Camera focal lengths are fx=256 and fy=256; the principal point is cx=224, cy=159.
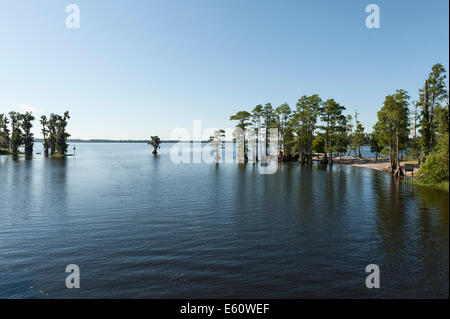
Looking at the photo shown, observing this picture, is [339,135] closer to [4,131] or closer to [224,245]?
[224,245]

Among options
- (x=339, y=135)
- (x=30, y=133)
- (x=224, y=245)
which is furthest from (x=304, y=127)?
(x=30, y=133)

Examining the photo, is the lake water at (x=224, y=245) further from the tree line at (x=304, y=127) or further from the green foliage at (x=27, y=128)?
the green foliage at (x=27, y=128)

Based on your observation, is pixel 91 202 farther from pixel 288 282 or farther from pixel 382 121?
pixel 382 121

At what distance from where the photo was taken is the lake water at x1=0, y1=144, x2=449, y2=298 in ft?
48.0

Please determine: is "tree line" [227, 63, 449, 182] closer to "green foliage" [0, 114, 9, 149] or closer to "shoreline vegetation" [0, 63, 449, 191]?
"shoreline vegetation" [0, 63, 449, 191]

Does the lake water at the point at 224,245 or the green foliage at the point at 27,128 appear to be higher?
the green foliage at the point at 27,128

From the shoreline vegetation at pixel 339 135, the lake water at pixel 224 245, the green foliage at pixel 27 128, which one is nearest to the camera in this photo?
the lake water at pixel 224 245

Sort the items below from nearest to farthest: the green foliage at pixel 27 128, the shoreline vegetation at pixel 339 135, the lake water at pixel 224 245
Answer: the lake water at pixel 224 245, the shoreline vegetation at pixel 339 135, the green foliage at pixel 27 128

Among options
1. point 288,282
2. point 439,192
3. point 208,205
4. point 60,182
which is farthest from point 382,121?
point 60,182

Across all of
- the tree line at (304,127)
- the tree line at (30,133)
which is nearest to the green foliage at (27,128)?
the tree line at (30,133)

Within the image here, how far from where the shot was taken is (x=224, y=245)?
2061 cm

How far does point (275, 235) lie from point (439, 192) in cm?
3512

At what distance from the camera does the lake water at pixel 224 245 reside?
14633 millimetres

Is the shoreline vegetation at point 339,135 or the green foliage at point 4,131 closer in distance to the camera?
the shoreline vegetation at point 339,135
